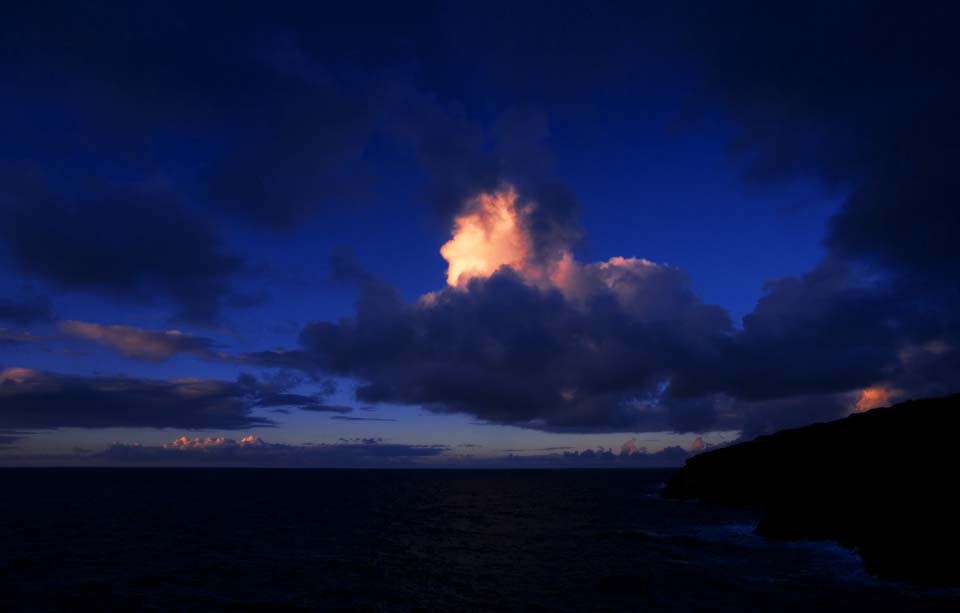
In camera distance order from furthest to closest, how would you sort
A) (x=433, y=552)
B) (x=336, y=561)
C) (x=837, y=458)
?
1. (x=837, y=458)
2. (x=433, y=552)
3. (x=336, y=561)

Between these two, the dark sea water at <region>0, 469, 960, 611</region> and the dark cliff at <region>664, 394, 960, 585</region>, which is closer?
the dark sea water at <region>0, 469, 960, 611</region>

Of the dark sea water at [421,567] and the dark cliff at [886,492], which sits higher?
the dark cliff at [886,492]

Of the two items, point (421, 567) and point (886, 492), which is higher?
point (886, 492)

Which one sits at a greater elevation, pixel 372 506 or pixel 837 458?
pixel 837 458

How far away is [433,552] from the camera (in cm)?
4528

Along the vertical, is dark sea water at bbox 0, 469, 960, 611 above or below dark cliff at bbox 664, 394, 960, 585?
below

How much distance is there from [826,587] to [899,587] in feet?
14.1

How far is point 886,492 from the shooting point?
45.4 metres

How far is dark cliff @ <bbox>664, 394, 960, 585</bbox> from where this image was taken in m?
35.5

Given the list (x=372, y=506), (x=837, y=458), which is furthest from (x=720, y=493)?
(x=372, y=506)

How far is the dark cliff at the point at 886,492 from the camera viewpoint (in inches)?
1398

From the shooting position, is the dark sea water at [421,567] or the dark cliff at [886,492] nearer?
the dark sea water at [421,567]

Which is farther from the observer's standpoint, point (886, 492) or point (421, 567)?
point (886, 492)

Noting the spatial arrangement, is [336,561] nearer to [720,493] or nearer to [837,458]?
[837,458]
